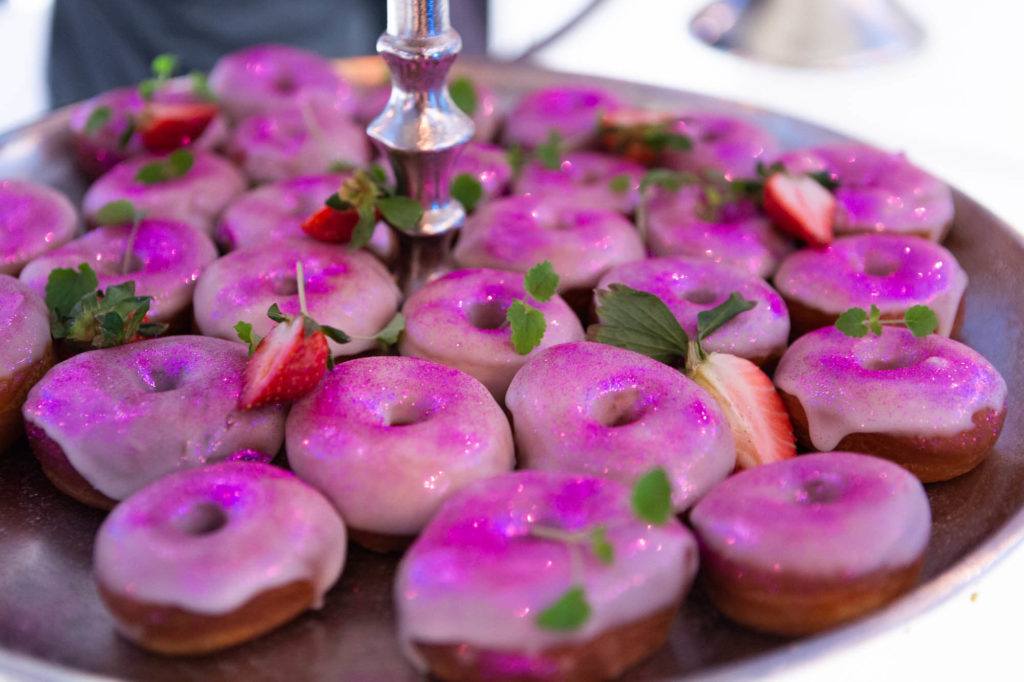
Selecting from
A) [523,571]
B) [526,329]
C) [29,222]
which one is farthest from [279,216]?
[523,571]

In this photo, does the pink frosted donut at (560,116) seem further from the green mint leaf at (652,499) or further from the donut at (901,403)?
the green mint leaf at (652,499)

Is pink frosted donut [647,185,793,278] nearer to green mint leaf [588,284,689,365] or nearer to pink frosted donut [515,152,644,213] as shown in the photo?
pink frosted donut [515,152,644,213]

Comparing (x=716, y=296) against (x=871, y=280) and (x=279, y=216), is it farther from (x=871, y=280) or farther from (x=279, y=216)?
(x=279, y=216)

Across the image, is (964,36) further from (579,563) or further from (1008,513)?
(579,563)

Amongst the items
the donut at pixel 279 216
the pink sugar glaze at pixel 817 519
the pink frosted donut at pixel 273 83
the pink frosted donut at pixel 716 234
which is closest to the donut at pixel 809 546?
the pink sugar glaze at pixel 817 519

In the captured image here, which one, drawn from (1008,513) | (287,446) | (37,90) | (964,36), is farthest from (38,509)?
(964,36)

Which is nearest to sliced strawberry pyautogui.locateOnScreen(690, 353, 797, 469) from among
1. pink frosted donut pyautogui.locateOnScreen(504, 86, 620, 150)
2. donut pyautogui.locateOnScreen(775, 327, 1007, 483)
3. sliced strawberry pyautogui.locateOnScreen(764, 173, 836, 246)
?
donut pyautogui.locateOnScreen(775, 327, 1007, 483)
